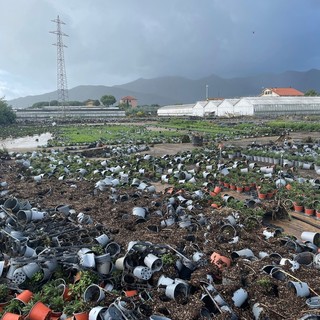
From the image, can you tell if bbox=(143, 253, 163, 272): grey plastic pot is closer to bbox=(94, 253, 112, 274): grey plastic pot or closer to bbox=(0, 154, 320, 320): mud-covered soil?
bbox=(0, 154, 320, 320): mud-covered soil

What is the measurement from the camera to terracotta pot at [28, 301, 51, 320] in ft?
16.2

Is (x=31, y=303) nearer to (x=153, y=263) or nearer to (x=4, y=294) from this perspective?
(x=4, y=294)

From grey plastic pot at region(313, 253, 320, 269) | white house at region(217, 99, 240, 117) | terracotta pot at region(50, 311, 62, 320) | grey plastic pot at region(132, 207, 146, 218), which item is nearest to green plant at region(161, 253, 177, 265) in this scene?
terracotta pot at region(50, 311, 62, 320)

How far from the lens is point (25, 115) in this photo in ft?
288

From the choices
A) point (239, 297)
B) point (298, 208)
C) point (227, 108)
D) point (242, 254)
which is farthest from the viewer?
point (227, 108)

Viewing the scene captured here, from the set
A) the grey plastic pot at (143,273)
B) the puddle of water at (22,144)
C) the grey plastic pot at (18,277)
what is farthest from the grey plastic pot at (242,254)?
the puddle of water at (22,144)

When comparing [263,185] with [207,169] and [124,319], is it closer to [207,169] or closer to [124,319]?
[207,169]

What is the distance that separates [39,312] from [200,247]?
11.3 ft

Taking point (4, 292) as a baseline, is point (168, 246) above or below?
above

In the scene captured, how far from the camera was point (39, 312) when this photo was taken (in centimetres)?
496

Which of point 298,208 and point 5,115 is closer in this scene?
point 298,208

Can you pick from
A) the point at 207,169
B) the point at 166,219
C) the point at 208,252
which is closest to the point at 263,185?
the point at 207,169

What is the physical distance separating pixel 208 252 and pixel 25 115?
89.4 meters

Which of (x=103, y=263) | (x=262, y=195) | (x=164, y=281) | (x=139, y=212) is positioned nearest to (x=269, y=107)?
(x=262, y=195)
